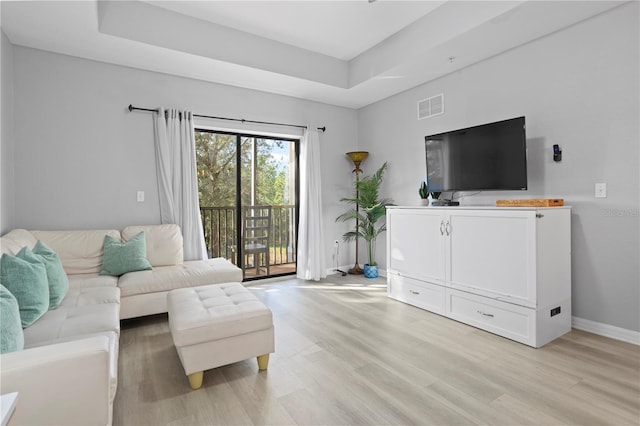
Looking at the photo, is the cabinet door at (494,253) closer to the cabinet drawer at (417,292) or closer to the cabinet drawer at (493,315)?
the cabinet drawer at (493,315)

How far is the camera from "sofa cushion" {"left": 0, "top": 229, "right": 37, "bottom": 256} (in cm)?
230

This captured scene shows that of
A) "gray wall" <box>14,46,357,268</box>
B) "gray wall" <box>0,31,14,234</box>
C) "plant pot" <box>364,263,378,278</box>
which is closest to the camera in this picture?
"gray wall" <box>0,31,14,234</box>

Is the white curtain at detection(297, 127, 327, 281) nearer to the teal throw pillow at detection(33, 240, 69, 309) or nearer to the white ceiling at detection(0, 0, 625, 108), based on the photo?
the white ceiling at detection(0, 0, 625, 108)

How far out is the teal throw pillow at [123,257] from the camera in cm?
314

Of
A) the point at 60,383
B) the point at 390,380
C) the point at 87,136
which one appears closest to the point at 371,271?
the point at 390,380

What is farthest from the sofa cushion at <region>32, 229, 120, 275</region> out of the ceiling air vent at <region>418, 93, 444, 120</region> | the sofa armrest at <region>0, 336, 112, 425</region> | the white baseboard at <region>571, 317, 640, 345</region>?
the white baseboard at <region>571, 317, 640, 345</region>

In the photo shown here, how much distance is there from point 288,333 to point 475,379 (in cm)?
147

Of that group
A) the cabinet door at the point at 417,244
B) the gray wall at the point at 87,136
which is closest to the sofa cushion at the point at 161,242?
the gray wall at the point at 87,136

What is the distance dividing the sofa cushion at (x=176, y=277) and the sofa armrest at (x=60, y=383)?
1.73 meters

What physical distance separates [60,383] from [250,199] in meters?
3.52

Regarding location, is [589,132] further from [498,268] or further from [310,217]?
[310,217]

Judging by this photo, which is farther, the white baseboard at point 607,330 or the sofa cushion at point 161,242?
the sofa cushion at point 161,242

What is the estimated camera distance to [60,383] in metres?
1.21

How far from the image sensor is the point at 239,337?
2123mm
